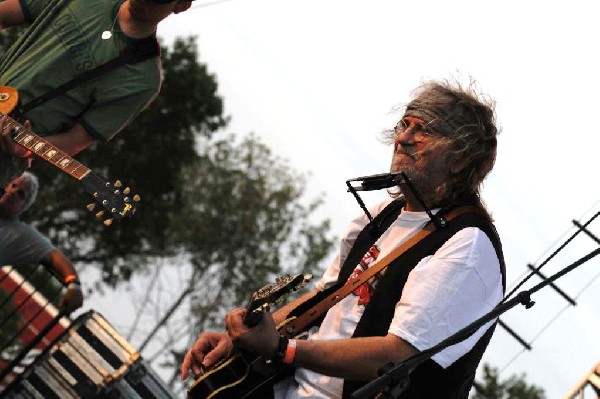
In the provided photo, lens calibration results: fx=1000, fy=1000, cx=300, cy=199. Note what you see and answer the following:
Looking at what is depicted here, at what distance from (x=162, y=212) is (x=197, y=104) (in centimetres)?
336

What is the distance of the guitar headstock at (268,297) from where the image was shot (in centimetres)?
345

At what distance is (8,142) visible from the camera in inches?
183

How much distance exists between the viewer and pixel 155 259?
3044 cm

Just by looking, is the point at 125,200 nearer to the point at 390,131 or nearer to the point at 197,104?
the point at 390,131

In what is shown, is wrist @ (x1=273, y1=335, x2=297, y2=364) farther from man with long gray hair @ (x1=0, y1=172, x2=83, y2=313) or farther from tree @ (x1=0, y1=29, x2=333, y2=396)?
tree @ (x1=0, y1=29, x2=333, y2=396)

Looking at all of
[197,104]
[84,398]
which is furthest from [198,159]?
[84,398]

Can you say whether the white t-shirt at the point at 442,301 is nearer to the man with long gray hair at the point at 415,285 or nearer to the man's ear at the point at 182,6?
the man with long gray hair at the point at 415,285

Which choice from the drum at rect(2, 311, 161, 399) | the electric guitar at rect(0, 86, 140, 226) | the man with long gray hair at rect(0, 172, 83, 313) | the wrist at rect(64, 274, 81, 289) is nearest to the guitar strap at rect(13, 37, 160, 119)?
the electric guitar at rect(0, 86, 140, 226)

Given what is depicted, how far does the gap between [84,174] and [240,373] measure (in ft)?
3.92

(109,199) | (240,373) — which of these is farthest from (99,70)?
(240,373)

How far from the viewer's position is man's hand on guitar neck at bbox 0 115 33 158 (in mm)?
4633

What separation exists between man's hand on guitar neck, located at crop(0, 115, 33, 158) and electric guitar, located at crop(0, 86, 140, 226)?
14 mm

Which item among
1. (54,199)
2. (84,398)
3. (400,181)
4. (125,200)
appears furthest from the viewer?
(54,199)

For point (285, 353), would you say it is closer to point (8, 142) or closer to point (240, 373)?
point (240, 373)
